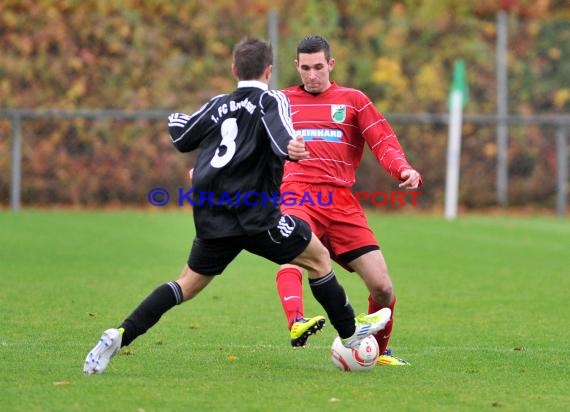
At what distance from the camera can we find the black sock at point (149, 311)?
6.18 metres

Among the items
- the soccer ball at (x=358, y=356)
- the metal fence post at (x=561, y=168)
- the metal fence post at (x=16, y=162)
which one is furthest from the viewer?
the metal fence post at (x=561, y=168)

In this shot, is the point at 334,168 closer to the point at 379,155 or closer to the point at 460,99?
the point at 379,155

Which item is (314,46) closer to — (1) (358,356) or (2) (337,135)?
(2) (337,135)

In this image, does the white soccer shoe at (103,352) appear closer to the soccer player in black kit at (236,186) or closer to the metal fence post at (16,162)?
the soccer player in black kit at (236,186)

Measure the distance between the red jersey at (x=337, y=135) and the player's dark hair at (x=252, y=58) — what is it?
1129 mm

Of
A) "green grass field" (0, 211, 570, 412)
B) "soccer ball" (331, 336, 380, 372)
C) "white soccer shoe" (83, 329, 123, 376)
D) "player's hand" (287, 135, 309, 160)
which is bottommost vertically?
"green grass field" (0, 211, 570, 412)

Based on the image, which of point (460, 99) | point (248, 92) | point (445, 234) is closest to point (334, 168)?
point (248, 92)

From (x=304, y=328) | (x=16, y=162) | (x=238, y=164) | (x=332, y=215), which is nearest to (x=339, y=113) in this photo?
(x=332, y=215)

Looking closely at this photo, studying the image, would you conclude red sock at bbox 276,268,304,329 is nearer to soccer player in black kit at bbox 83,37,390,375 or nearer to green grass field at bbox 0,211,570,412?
green grass field at bbox 0,211,570,412

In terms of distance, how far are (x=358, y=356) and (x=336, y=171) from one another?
1240mm

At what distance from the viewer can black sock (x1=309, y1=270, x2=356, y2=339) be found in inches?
252

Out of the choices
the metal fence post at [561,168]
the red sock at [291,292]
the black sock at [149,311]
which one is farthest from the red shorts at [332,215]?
the metal fence post at [561,168]

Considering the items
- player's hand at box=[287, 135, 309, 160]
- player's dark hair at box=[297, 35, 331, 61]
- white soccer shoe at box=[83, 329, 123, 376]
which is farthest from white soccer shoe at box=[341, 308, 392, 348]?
player's dark hair at box=[297, 35, 331, 61]

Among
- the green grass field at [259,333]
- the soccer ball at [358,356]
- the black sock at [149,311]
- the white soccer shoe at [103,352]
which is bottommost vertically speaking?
the green grass field at [259,333]
